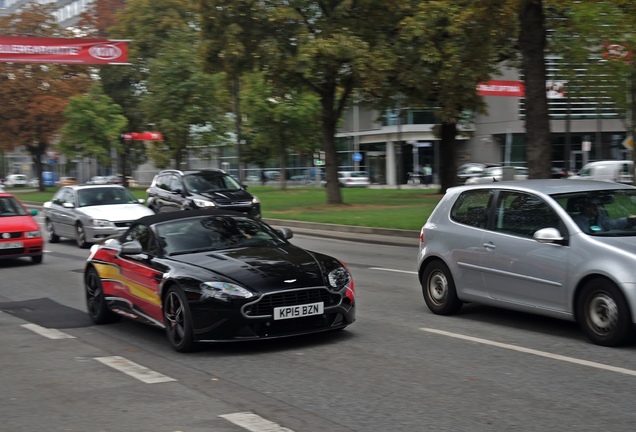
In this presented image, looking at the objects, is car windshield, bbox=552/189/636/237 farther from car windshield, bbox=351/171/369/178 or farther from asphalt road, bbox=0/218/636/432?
car windshield, bbox=351/171/369/178

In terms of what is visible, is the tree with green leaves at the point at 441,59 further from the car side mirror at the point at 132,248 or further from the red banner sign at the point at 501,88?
the car side mirror at the point at 132,248

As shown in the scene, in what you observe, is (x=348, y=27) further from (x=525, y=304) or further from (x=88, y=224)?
(x=525, y=304)

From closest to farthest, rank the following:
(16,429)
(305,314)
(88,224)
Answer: (16,429)
(305,314)
(88,224)

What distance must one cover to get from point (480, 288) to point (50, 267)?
992cm

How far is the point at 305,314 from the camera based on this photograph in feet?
25.6

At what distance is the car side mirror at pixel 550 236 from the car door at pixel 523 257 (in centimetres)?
6

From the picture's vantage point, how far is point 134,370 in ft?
24.1

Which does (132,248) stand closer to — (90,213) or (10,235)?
(10,235)

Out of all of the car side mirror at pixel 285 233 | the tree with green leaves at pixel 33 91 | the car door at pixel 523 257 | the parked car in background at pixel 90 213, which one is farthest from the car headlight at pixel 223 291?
the tree with green leaves at pixel 33 91

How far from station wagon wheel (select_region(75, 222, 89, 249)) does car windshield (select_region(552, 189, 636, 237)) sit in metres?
14.3

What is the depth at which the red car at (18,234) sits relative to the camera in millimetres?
16188

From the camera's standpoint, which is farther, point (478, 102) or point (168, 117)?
point (168, 117)

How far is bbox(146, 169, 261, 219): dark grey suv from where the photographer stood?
2581cm

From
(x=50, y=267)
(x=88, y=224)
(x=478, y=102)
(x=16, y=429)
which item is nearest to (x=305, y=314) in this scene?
(x=16, y=429)
